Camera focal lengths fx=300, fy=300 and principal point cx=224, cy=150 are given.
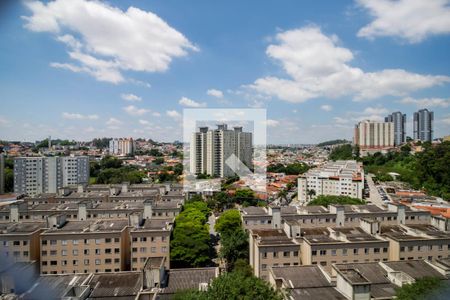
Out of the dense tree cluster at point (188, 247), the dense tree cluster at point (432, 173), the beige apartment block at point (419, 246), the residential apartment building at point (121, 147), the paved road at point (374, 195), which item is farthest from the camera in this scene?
the residential apartment building at point (121, 147)

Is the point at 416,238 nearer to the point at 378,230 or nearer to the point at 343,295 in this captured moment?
the point at 378,230

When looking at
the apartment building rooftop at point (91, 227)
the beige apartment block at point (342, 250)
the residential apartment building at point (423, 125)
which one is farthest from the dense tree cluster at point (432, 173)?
the apartment building rooftop at point (91, 227)

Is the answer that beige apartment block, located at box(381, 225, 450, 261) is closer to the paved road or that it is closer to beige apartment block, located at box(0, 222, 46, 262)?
the paved road

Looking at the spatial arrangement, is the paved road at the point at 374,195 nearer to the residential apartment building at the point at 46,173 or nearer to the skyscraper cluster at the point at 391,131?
the skyscraper cluster at the point at 391,131

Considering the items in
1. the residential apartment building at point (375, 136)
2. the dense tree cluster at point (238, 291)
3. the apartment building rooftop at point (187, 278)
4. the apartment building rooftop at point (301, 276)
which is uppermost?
the residential apartment building at point (375, 136)

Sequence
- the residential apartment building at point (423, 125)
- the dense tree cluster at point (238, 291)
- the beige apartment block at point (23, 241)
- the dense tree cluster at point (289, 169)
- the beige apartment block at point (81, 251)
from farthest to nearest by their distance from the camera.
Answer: the residential apartment building at point (423, 125), the dense tree cluster at point (289, 169), the beige apartment block at point (81, 251), the beige apartment block at point (23, 241), the dense tree cluster at point (238, 291)

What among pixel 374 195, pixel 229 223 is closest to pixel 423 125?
pixel 374 195

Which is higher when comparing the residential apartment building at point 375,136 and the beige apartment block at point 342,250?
the residential apartment building at point 375,136

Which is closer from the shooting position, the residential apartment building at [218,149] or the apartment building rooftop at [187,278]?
the apartment building rooftop at [187,278]
